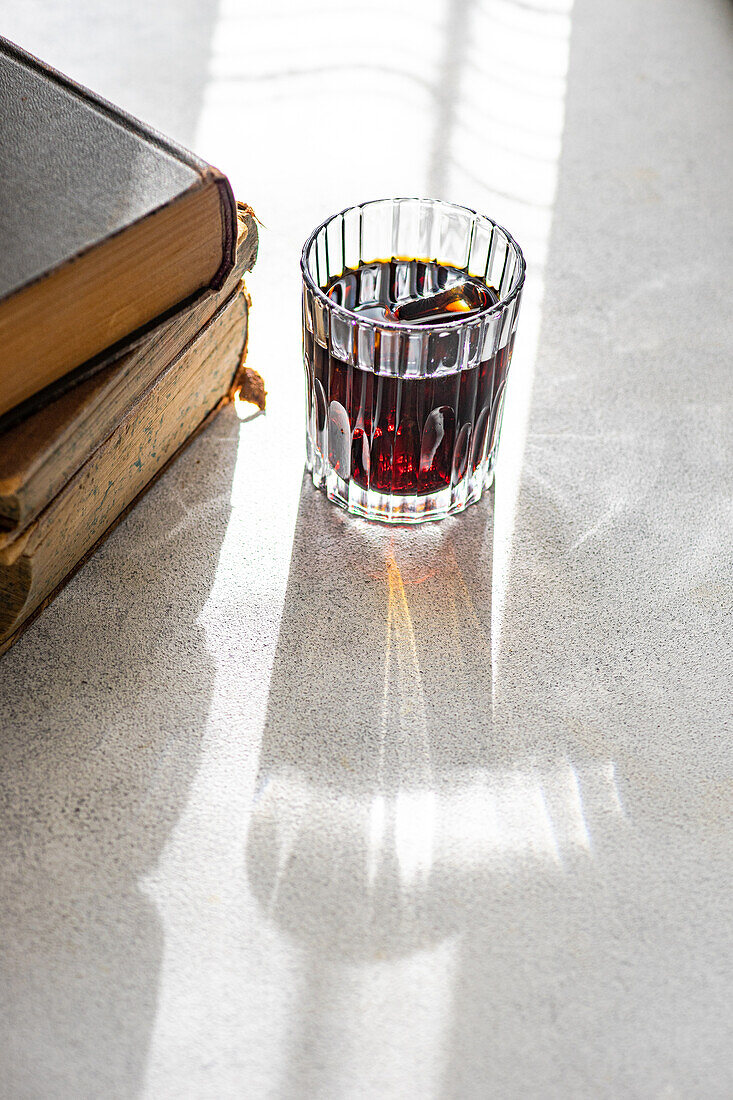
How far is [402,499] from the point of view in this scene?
1.97 ft

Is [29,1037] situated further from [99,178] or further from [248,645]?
[99,178]

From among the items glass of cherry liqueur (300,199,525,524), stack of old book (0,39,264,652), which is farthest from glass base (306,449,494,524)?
stack of old book (0,39,264,652)

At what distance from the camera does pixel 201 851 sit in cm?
47

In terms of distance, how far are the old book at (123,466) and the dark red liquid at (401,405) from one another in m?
0.07

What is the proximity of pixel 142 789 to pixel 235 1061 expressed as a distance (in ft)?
0.43

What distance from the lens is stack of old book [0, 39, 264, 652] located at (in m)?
0.47

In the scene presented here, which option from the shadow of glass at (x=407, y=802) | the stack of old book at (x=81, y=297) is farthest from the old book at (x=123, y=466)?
the shadow of glass at (x=407, y=802)

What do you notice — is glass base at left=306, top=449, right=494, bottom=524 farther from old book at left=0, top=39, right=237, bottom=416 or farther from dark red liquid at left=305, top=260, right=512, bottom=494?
old book at left=0, top=39, right=237, bottom=416

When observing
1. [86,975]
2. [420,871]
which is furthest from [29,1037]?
[420,871]

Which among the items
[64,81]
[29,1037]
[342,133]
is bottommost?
[29,1037]

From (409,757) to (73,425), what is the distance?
22cm

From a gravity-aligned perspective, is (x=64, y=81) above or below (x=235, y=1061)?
above

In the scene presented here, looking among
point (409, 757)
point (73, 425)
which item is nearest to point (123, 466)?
point (73, 425)

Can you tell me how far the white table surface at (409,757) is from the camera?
43 cm
